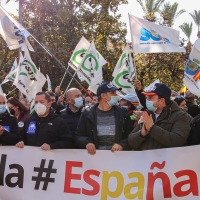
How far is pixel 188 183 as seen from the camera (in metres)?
4.67

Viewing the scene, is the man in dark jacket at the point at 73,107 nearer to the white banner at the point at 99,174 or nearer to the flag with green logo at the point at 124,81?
the white banner at the point at 99,174

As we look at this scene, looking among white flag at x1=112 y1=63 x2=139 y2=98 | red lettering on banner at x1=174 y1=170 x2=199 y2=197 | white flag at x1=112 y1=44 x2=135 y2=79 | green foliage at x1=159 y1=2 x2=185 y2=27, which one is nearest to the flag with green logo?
white flag at x1=112 y1=63 x2=139 y2=98

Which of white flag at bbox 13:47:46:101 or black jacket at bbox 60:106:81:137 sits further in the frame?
white flag at bbox 13:47:46:101

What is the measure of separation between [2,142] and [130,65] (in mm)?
4773

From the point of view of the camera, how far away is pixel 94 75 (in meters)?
9.48

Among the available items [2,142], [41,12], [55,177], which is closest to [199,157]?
[55,177]

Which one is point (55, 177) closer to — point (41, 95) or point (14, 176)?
point (14, 176)

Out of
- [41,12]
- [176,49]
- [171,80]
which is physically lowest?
[171,80]

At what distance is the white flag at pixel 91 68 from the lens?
9.45 metres

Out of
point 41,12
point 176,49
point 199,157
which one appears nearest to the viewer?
point 199,157

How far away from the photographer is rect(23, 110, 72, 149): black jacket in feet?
16.8

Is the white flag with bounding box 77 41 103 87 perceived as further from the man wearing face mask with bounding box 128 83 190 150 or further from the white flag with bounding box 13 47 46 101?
the man wearing face mask with bounding box 128 83 190 150

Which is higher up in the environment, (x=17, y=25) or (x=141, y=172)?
(x=17, y=25)

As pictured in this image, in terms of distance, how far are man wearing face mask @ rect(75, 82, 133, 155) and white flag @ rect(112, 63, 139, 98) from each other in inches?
141
